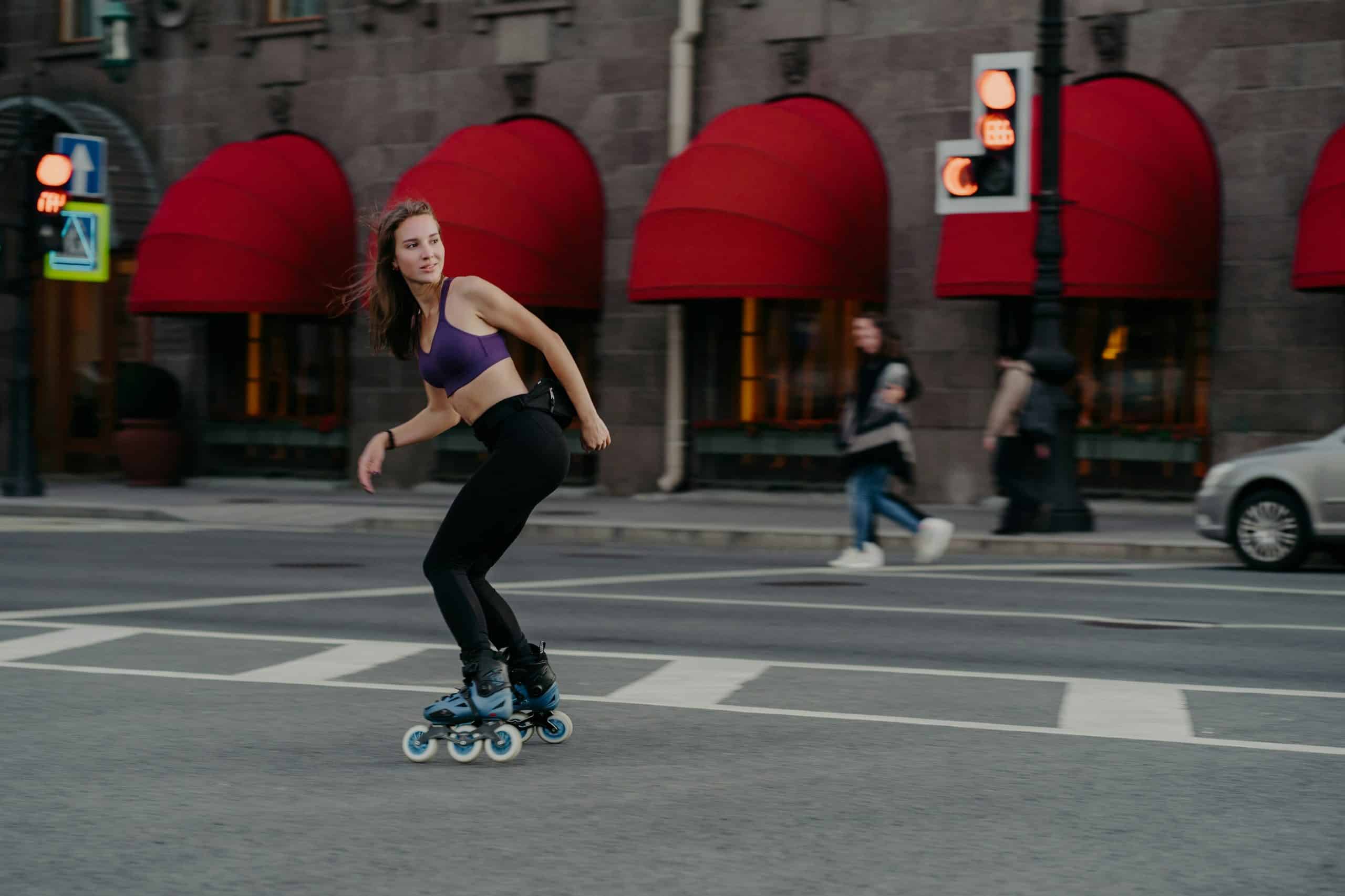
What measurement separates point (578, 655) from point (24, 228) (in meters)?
14.6

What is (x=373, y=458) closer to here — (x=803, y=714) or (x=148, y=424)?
(x=803, y=714)

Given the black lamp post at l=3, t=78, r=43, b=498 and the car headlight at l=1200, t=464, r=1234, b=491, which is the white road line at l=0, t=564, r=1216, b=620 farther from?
the black lamp post at l=3, t=78, r=43, b=498

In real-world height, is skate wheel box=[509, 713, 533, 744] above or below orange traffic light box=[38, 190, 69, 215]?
below

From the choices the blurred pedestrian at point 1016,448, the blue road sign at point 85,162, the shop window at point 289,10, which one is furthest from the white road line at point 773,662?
the shop window at point 289,10

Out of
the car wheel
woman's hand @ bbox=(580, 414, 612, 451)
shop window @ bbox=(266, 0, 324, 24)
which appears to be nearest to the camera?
woman's hand @ bbox=(580, 414, 612, 451)

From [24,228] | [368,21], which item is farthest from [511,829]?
[368,21]

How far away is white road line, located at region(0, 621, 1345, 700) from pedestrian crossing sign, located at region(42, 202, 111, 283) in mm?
12437

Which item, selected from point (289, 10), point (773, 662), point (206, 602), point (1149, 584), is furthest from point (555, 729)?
point (289, 10)

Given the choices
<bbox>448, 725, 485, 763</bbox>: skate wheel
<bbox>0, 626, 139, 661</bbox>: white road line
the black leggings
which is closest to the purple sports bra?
the black leggings

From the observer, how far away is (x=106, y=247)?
22.6m

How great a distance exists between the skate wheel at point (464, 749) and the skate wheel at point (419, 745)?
61mm

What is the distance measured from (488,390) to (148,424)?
19.8 meters

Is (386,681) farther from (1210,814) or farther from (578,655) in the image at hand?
(1210,814)

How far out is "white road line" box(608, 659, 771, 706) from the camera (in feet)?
26.2
